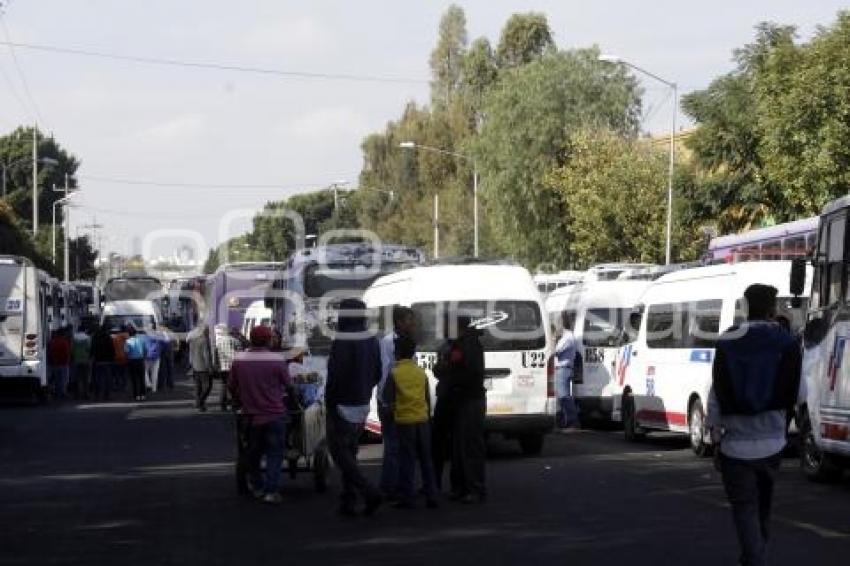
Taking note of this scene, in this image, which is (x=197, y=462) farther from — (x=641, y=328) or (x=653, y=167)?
(x=653, y=167)

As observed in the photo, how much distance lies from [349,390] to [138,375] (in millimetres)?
23947

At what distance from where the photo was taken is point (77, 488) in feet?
58.7

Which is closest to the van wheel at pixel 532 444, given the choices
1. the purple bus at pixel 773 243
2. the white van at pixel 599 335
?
the white van at pixel 599 335

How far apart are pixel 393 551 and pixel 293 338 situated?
16.7m

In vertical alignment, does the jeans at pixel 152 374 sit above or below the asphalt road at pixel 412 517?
below

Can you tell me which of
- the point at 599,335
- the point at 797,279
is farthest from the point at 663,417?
the point at 599,335

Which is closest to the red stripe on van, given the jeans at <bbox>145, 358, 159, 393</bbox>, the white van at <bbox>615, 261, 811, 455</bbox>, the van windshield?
the white van at <bbox>615, 261, 811, 455</bbox>

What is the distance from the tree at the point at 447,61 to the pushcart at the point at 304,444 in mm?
80258

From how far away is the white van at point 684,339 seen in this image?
70.7 feet

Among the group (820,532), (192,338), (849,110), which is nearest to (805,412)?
(820,532)

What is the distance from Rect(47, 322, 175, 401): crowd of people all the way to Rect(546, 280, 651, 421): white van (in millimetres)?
12663

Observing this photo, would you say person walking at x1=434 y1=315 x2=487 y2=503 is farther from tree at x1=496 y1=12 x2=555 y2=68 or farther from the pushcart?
tree at x1=496 y1=12 x2=555 y2=68

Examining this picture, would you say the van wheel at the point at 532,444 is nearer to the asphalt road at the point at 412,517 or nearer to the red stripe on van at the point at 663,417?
the asphalt road at the point at 412,517

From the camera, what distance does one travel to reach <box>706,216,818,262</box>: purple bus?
31859mm
